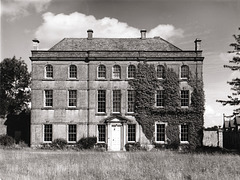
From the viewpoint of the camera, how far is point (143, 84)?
28.7m

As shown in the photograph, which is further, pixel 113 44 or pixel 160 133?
pixel 113 44

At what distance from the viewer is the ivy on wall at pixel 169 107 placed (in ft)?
93.0

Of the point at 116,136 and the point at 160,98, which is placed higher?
the point at 160,98

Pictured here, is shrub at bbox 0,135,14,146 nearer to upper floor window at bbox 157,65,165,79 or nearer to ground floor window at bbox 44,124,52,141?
ground floor window at bbox 44,124,52,141

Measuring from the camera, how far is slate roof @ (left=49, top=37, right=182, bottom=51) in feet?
101

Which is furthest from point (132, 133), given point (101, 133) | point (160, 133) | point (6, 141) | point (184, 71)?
point (6, 141)

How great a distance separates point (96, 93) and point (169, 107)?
755 centimetres

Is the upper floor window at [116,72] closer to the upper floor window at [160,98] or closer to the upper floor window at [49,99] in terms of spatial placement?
the upper floor window at [160,98]

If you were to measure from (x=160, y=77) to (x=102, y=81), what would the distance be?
19.7 ft

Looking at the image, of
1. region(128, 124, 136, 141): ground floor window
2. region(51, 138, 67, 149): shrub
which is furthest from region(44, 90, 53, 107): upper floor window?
region(128, 124, 136, 141): ground floor window

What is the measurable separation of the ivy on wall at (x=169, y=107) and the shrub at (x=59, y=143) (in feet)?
25.3

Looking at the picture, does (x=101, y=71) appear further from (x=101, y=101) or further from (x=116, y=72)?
(x=101, y=101)

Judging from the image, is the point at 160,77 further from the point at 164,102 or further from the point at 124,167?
the point at 124,167

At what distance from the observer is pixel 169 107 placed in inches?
1123
